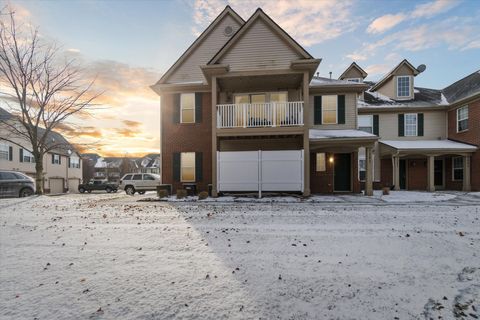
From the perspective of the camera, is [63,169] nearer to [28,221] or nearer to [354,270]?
[28,221]

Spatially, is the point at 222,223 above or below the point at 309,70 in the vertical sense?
below

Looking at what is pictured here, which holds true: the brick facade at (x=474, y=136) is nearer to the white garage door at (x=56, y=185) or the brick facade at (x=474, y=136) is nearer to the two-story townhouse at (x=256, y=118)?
the two-story townhouse at (x=256, y=118)

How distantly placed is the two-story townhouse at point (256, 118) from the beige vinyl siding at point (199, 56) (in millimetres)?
62

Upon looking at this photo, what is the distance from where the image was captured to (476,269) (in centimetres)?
375

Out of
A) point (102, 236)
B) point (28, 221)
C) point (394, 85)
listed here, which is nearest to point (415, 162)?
point (394, 85)

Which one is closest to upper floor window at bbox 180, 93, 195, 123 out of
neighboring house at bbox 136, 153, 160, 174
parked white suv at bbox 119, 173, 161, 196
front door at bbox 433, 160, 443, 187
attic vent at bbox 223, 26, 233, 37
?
attic vent at bbox 223, 26, 233, 37

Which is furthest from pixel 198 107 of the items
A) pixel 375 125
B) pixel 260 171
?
pixel 375 125

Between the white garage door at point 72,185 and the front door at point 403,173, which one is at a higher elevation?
the front door at point 403,173

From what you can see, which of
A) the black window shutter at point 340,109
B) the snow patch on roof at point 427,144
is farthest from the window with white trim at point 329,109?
the snow patch on roof at point 427,144

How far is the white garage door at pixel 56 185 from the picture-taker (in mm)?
31128

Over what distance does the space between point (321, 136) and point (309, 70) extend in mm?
3410

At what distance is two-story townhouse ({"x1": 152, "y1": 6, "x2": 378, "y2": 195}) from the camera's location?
1232 cm

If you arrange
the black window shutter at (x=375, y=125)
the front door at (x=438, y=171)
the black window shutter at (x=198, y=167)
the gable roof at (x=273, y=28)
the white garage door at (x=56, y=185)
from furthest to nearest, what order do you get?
the white garage door at (x=56, y=185), the front door at (x=438, y=171), the black window shutter at (x=375, y=125), the black window shutter at (x=198, y=167), the gable roof at (x=273, y=28)

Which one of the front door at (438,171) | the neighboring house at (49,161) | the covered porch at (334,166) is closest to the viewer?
the covered porch at (334,166)
